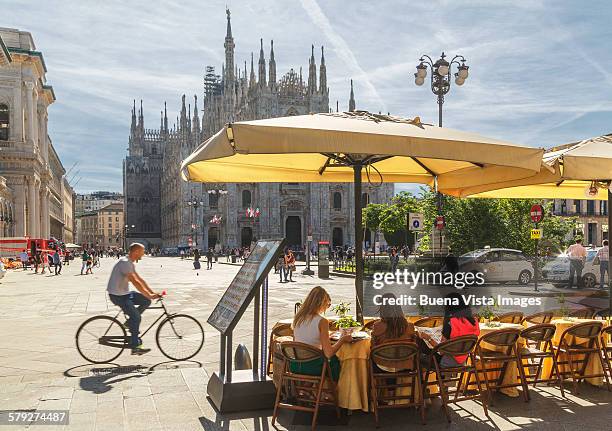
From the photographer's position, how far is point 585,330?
21.0ft

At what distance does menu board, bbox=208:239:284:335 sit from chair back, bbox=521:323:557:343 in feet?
9.12

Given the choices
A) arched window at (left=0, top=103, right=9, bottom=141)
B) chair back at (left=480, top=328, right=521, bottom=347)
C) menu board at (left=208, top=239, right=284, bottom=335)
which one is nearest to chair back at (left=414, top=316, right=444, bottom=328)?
chair back at (left=480, top=328, right=521, bottom=347)

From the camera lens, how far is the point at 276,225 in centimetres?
7212

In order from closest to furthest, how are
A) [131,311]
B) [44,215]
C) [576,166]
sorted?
[576,166], [131,311], [44,215]

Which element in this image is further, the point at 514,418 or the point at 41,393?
the point at 41,393

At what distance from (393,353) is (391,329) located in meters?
0.21

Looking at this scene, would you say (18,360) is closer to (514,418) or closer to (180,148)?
(514,418)

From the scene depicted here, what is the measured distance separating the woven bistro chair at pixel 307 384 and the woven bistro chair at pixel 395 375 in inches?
15.7

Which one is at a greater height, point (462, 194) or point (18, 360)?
point (462, 194)

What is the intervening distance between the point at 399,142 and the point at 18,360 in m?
6.18

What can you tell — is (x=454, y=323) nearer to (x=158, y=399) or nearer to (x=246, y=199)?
(x=158, y=399)

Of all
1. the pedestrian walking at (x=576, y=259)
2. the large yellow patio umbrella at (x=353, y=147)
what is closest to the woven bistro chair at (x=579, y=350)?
the large yellow patio umbrella at (x=353, y=147)

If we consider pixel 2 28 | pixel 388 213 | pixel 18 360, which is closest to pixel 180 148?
pixel 2 28

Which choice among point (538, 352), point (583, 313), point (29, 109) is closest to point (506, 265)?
point (583, 313)
